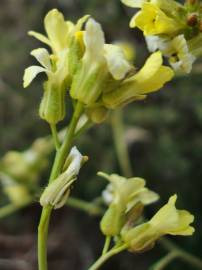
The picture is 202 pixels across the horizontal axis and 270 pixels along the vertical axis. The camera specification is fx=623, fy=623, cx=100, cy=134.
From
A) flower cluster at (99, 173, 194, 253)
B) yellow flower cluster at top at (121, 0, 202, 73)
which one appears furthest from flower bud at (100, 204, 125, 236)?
yellow flower cluster at top at (121, 0, 202, 73)

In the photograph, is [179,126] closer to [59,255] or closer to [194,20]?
[59,255]

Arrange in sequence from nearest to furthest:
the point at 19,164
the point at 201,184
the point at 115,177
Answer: the point at 115,177, the point at 19,164, the point at 201,184

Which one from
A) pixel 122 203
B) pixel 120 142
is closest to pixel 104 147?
pixel 120 142

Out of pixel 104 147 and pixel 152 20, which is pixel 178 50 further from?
pixel 104 147

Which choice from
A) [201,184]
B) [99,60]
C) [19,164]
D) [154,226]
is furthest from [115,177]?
[201,184]

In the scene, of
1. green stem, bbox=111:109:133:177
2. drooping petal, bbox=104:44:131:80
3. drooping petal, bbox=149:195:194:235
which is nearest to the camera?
drooping petal, bbox=104:44:131:80

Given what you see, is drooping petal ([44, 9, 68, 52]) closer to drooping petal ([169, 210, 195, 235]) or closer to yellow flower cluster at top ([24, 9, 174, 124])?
yellow flower cluster at top ([24, 9, 174, 124])
